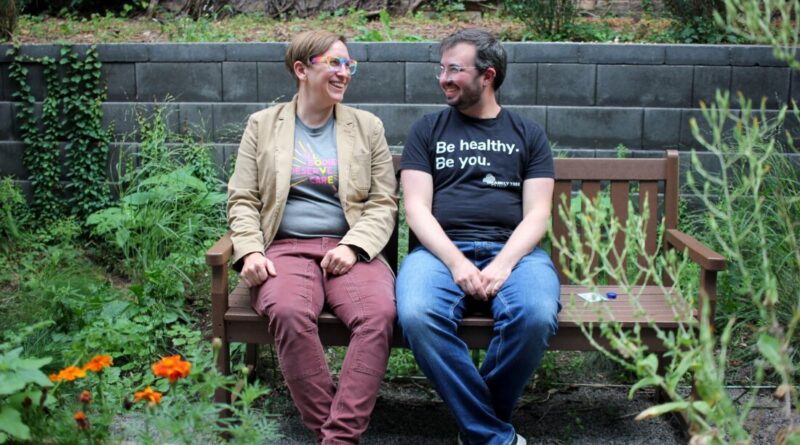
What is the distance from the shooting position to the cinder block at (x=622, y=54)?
5.60 meters

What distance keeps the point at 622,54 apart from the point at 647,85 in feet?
0.82

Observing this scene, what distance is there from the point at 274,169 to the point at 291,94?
2.28 meters

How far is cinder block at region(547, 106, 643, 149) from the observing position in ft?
18.5

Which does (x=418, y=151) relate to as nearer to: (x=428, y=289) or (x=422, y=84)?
(x=428, y=289)

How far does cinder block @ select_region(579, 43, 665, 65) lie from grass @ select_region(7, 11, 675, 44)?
1.66 feet

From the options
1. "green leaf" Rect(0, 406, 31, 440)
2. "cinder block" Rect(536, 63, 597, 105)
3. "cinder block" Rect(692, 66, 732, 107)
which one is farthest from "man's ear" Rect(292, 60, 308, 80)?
"cinder block" Rect(692, 66, 732, 107)

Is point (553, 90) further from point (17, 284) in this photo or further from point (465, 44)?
point (17, 284)

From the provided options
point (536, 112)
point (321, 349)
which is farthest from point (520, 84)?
point (321, 349)

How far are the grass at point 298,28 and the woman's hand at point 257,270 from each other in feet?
9.92

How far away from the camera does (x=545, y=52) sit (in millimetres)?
5645

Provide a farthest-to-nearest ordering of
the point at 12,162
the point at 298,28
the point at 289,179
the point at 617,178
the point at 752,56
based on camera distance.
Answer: the point at 298,28 → the point at 12,162 → the point at 752,56 → the point at 617,178 → the point at 289,179

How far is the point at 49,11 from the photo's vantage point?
27.8 feet

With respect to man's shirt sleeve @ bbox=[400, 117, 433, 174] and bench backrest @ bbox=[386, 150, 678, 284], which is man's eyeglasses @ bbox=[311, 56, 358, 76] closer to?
man's shirt sleeve @ bbox=[400, 117, 433, 174]

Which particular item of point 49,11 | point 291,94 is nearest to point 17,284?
point 291,94
